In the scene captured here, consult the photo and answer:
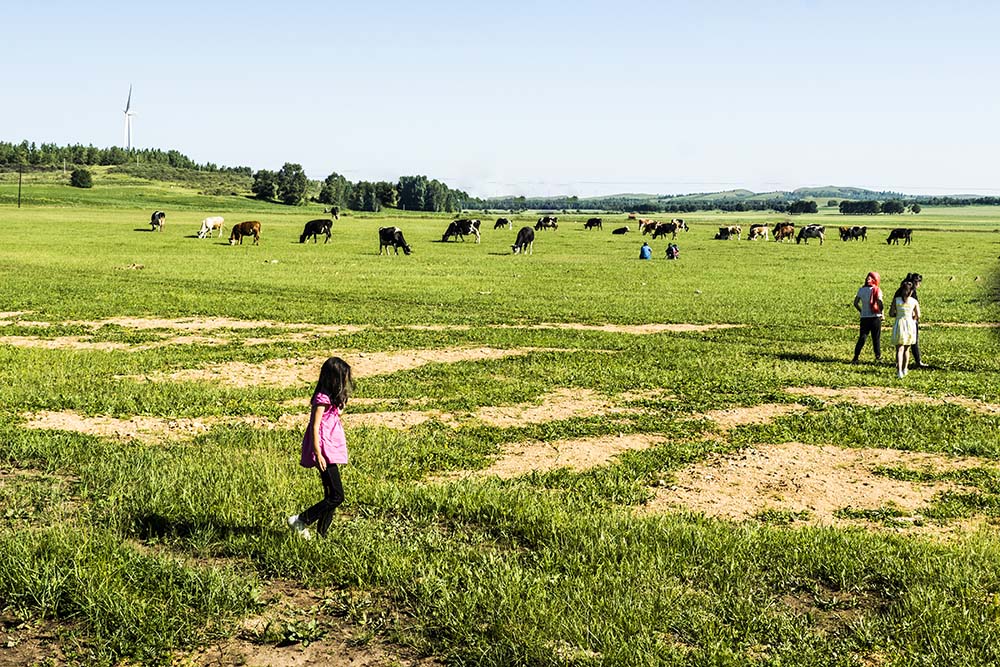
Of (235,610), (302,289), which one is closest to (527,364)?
(235,610)

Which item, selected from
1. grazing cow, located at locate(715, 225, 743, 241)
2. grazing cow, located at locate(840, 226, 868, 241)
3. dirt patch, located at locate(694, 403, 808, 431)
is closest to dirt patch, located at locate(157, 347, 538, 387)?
dirt patch, located at locate(694, 403, 808, 431)

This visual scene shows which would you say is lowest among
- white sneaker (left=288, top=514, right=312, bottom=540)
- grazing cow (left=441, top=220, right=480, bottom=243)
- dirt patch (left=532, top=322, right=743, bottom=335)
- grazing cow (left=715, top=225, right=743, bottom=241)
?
white sneaker (left=288, top=514, right=312, bottom=540)

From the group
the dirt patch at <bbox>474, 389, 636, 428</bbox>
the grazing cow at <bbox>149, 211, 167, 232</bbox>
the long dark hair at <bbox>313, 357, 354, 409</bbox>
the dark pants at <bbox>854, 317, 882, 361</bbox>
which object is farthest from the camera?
the grazing cow at <bbox>149, 211, 167, 232</bbox>

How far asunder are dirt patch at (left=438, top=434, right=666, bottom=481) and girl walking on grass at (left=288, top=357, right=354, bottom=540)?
7.62 ft

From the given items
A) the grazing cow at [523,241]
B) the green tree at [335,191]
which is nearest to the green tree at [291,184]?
the green tree at [335,191]

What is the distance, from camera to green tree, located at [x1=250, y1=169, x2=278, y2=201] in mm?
156500

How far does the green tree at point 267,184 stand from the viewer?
156500 mm

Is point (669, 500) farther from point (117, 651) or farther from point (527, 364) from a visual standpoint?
point (527, 364)

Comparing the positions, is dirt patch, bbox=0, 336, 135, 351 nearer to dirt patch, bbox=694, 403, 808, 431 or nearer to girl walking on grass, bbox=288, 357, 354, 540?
girl walking on grass, bbox=288, 357, 354, 540

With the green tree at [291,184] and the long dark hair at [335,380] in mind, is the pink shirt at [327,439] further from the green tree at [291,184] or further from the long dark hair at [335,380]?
the green tree at [291,184]

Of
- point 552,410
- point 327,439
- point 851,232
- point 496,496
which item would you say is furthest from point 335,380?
point 851,232

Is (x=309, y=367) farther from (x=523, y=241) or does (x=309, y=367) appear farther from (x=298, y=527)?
(x=523, y=241)

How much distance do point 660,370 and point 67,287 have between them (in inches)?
884

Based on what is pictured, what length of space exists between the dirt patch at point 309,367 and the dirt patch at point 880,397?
6.36m
